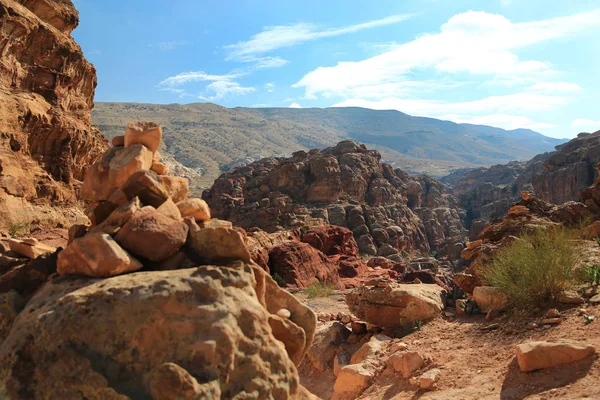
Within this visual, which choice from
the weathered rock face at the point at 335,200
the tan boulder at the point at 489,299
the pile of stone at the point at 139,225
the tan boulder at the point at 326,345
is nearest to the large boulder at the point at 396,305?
the tan boulder at the point at 326,345

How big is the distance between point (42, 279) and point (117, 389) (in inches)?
81.7

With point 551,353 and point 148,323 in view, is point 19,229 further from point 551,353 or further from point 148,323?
point 551,353

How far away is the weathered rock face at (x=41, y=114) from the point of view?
1577 cm

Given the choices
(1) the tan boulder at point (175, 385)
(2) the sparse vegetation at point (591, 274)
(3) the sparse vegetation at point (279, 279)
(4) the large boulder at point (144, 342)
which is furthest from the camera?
(3) the sparse vegetation at point (279, 279)

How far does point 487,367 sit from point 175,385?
4.54 m

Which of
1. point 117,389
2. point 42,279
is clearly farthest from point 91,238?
point 117,389

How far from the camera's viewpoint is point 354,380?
6.94 meters

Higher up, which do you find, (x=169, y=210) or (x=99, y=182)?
(x=99, y=182)

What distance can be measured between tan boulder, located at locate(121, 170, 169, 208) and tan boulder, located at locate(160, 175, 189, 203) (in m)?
0.43

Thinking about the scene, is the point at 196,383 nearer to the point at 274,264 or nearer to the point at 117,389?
the point at 117,389

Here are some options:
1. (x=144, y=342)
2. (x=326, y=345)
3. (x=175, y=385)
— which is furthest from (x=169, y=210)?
(x=326, y=345)

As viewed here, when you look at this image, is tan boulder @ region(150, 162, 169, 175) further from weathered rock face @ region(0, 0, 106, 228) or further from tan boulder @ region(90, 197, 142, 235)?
weathered rock face @ region(0, 0, 106, 228)

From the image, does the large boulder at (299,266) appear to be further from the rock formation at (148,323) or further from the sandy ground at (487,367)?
the rock formation at (148,323)

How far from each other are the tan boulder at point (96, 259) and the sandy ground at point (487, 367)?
4022 mm
